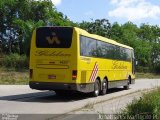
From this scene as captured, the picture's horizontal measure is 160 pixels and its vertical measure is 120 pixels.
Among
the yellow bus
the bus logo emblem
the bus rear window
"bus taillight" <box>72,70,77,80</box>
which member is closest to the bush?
the yellow bus

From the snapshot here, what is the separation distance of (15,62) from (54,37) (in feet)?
145

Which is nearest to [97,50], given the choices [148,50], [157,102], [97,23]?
[157,102]

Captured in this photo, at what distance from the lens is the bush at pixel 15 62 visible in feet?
208

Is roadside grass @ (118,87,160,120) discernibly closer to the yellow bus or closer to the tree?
the yellow bus

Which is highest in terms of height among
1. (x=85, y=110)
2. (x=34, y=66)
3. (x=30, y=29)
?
(x=30, y=29)

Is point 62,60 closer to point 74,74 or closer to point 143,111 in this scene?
point 74,74

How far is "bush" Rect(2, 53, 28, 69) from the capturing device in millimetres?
63500

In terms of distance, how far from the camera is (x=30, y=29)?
67938 millimetres

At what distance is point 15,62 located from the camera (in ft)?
210

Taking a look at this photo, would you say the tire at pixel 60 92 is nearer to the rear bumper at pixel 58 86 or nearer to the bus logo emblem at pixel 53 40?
the rear bumper at pixel 58 86

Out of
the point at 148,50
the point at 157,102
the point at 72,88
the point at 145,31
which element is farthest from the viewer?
the point at 145,31

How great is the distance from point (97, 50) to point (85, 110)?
24.6ft

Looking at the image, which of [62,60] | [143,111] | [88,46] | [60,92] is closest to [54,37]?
[62,60]

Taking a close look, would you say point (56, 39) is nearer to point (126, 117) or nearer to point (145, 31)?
point (126, 117)
